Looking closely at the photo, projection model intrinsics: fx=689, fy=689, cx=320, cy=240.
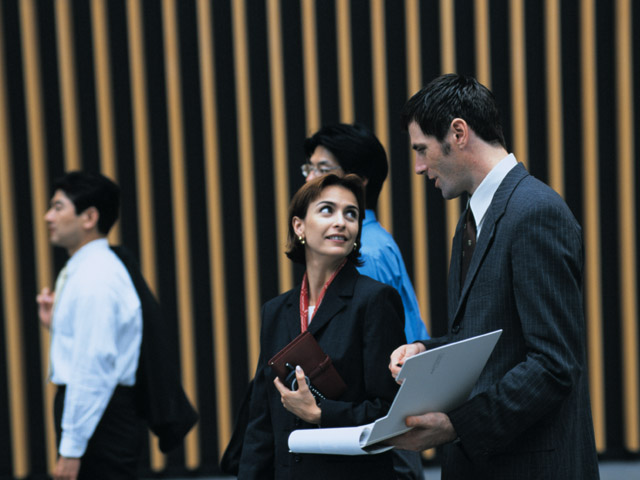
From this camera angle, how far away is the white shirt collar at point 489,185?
4.99 ft

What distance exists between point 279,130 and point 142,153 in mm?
775

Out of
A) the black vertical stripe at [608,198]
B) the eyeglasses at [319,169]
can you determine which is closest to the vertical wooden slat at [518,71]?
the black vertical stripe at [608,198]

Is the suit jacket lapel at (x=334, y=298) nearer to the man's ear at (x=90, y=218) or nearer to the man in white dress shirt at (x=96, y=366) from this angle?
the man in white dress shirt at (x=96, y=366)

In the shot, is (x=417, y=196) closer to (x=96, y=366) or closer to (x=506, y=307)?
(x=96, y=366)

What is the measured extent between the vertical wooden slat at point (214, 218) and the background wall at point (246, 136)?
0.4 inches

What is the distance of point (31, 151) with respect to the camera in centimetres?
386

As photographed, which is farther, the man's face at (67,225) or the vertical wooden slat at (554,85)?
the vertical wooden slat at (554,85)

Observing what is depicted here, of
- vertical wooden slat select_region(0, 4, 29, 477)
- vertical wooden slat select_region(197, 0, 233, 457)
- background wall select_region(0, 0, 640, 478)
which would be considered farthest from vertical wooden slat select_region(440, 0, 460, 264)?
vertical wooden slat select_region(0, 4, 29, 477)

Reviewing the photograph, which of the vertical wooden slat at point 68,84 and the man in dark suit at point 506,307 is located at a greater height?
the vertical wooden slat at point 68,84

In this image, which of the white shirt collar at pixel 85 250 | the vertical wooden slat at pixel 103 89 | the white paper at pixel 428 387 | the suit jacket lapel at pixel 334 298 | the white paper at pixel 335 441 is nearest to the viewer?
the white paper at pixel 428 387

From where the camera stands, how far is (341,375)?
1729 mm

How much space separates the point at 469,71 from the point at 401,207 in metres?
0.86

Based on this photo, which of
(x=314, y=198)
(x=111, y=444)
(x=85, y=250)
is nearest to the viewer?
(x=314, y=198)

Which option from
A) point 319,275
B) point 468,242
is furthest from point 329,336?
point 468,242
